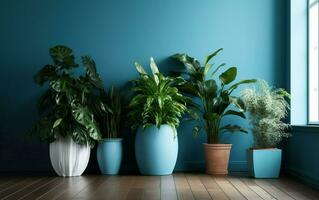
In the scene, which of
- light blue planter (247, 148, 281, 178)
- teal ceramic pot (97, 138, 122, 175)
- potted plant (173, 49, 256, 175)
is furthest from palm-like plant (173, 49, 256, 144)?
teal ceramic pot (97, 138, 122, 175)

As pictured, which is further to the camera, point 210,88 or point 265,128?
point 210,88

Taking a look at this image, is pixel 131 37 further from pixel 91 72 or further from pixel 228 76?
pixel 228 76

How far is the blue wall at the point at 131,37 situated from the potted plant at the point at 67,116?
466 millimetres

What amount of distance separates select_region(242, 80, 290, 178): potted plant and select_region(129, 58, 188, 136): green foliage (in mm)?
759

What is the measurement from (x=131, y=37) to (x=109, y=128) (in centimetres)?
113

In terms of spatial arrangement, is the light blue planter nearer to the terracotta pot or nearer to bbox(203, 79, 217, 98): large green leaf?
the terracotta pot

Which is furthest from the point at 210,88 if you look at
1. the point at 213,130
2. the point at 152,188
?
the point at 152,188

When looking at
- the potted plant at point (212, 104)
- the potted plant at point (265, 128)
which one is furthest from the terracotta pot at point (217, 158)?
the potted plant at point (265, 128)

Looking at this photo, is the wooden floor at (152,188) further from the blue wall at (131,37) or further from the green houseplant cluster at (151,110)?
the blue wall at (131,37)

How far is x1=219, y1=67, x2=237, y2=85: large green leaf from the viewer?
502cm

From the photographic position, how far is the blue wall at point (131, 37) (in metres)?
5.40

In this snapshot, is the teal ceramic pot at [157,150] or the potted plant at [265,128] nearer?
the potted plant at [265,128]

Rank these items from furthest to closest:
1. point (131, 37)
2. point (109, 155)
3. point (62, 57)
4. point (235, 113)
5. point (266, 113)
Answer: point (131, 37)
point (235, 113)
point (109, 155)
point (62, 57)
point (266, 113)

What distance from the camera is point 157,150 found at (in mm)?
4930
